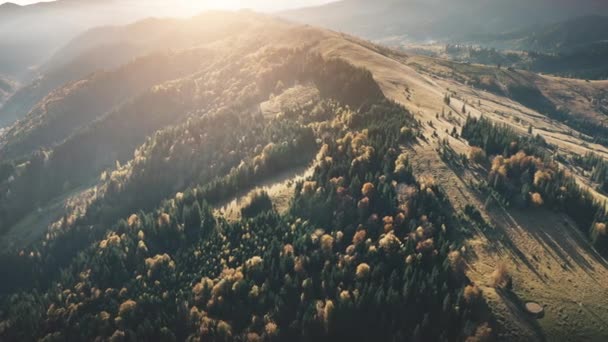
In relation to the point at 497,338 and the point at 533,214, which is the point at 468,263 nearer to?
the point at 497,338

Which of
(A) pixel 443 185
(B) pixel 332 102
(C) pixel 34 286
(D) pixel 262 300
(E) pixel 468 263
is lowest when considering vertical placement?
(C) pixel 34 286

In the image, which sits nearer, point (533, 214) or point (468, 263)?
point (468, 263)

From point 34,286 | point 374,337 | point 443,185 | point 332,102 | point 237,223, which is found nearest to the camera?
point 374,337

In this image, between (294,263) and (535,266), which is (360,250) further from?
(535,266)

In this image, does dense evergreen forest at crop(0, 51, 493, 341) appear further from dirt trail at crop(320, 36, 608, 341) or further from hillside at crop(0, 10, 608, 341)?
dirt trail at crop(320, 36, 608, 341)

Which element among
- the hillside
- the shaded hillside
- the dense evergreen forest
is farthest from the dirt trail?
the shaded hillside

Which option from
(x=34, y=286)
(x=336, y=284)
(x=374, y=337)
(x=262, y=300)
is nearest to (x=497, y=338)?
(x=374, y=337)

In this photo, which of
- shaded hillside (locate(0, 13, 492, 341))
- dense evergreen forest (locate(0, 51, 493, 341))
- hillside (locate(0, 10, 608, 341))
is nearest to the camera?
hillside (locate(0, 10, 608, 341))

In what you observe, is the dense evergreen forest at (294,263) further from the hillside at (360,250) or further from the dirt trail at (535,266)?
the dirt trail at (535,266)

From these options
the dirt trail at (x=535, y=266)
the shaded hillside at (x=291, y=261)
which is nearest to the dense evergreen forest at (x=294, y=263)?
the shaded hillside at (x=291, y=261)
